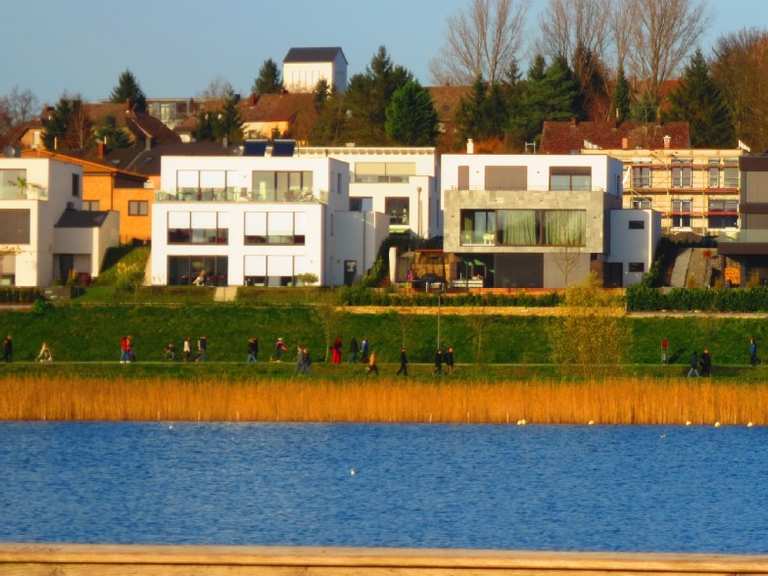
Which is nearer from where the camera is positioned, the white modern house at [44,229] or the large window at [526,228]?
the large window at [526,228]

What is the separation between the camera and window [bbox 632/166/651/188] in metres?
95.2

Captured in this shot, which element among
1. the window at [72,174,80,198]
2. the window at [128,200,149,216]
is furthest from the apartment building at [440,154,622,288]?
the window at [128,200,149,216]

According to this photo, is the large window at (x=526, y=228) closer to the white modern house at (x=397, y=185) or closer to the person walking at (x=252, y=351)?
the white modern house at (x=397, y=185)

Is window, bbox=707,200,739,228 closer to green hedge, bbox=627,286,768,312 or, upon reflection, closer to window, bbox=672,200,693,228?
window, bbox=672,200,693,228

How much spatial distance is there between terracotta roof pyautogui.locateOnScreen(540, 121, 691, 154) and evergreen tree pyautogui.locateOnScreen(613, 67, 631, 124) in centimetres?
631

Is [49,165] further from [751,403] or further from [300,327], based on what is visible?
[751,403]

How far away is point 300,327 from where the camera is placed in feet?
201

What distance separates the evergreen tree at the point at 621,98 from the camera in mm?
109688

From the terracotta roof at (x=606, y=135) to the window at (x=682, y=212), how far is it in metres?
4.35

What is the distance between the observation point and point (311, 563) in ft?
42.4

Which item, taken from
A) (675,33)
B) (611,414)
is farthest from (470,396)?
(675,33)

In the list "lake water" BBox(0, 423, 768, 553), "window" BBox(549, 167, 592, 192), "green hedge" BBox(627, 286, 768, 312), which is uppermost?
"window" BBox(549, 167, 592, 192)

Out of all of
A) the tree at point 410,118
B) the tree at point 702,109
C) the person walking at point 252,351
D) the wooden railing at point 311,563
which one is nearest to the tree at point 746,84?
the tree at point 702,109

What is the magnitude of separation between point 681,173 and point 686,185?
0.73 m
